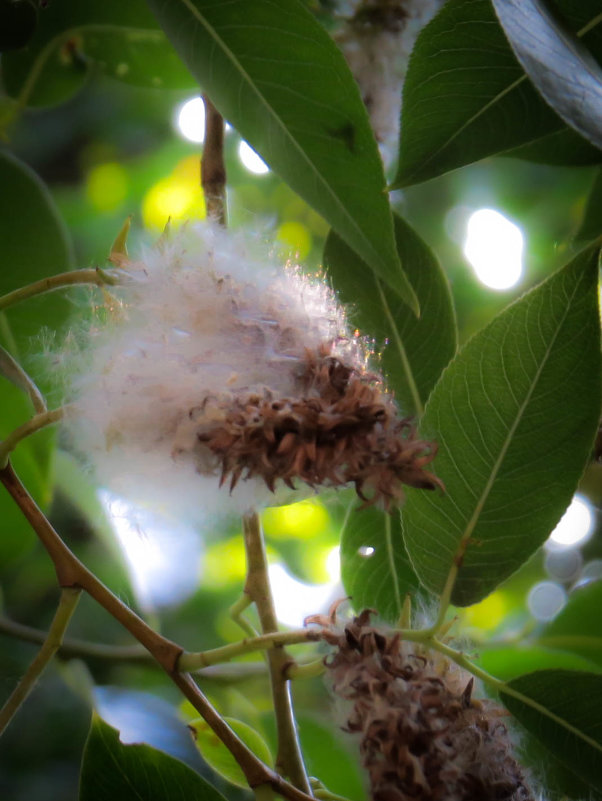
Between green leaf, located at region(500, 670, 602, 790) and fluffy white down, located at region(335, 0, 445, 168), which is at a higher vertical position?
fluffy white down, located at region(335, 0, 445, 168)

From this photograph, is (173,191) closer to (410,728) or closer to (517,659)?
(517,659)

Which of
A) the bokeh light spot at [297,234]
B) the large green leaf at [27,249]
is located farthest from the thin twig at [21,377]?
the bokeh light spot at [297,234]

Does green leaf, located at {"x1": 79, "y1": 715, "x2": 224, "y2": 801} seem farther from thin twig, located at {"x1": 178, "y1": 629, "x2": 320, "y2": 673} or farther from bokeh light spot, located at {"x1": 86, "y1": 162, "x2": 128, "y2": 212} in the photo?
bokeh light spot, located at {"x1": 86, "y1": 162, "x2": 128, "y2": 212}

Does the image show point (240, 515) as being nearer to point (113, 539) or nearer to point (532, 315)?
A: point (532, 315)

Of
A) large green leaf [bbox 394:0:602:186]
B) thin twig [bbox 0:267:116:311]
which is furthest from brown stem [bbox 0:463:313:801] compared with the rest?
large green leaf [bbox 394:0:602:186]

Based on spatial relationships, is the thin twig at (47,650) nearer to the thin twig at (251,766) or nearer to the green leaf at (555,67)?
the thin twig at (251,766)

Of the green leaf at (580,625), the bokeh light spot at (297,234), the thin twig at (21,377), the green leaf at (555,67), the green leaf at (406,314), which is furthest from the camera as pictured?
the bokeh light spot at (297,234)

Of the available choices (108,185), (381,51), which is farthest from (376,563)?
(108,185)

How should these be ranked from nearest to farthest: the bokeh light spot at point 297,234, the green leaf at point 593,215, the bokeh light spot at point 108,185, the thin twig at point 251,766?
1. the thin twig at point 251,766
2. the green leaf at point 593,215
3. the bokeh light spot at point 297,234
4. the bokeh light spot at point 108,185
